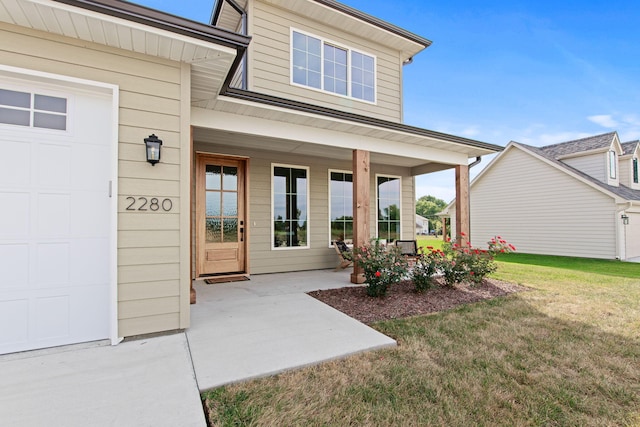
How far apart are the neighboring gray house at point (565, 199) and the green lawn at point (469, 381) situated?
693cm

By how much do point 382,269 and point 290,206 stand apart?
2.92 m

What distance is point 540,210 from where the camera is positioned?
1188cm

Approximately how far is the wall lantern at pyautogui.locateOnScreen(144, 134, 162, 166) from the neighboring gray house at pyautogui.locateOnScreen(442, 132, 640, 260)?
30.2 ft

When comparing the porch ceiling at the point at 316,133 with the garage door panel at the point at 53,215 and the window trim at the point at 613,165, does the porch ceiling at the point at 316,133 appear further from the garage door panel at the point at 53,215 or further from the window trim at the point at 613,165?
the window trim at the point at 613,165

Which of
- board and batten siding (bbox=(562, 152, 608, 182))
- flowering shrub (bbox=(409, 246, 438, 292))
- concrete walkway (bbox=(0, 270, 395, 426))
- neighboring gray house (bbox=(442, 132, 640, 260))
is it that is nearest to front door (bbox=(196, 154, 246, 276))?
concrete walkway (bbox=(0, 270, 395, 426))

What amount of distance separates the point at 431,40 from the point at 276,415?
8.42 m

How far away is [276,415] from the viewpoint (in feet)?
6.00

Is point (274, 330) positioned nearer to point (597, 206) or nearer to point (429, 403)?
point (429, 403)

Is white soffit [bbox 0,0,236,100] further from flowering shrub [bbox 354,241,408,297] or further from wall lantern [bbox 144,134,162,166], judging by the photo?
flowering shrub [bbox 354,241,408,297]

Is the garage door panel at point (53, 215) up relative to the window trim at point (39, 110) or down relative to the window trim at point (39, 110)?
down

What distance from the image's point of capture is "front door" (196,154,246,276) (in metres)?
5.66

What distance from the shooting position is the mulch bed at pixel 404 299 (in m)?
3.86

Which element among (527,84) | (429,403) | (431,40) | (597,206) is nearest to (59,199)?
(429,403)

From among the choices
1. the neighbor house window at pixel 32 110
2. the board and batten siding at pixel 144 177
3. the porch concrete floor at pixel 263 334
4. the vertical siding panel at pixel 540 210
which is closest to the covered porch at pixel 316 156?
the board and batten siding at pixel 144 177
